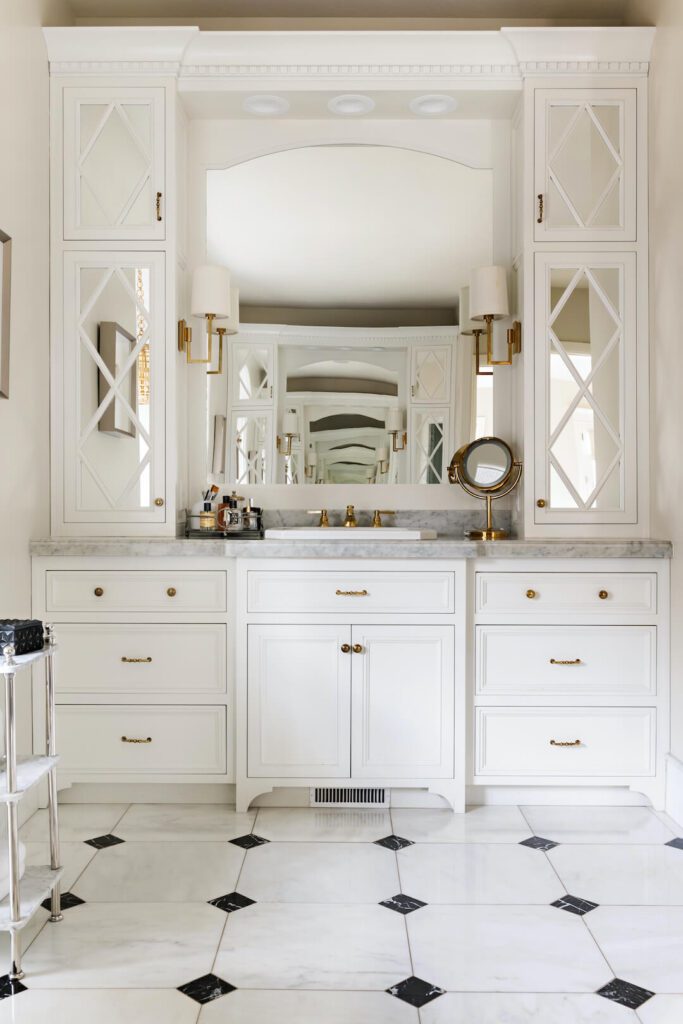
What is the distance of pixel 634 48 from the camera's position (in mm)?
3082

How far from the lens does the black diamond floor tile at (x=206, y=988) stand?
1.80m

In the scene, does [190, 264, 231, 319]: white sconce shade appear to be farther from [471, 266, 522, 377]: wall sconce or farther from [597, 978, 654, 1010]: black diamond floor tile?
[597, 978, 654, 1010]: black diamond floor tile

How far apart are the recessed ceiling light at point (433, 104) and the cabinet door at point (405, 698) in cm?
193

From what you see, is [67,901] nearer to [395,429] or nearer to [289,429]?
[289,429]

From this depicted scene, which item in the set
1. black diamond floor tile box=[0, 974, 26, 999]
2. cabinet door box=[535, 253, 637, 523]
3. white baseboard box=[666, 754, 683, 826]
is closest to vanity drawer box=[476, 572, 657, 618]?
cabinet door box=[535, 253, 637, 523]

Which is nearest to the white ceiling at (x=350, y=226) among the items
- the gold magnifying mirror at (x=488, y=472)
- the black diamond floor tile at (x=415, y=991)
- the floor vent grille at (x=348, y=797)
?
the gold magnifying mirror at (x=488, y=472)

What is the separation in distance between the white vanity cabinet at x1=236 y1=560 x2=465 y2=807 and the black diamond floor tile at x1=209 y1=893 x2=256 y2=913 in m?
0.63

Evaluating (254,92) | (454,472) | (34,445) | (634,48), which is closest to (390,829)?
(454,472)

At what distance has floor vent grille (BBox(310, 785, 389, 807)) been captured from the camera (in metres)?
2.91

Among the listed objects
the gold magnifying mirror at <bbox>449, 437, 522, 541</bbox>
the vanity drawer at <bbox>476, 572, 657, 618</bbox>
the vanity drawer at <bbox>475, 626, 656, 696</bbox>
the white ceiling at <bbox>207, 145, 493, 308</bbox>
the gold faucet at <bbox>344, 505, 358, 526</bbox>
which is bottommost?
the vanity drawer at <bbox>475, 626, 656, 696</bbox>

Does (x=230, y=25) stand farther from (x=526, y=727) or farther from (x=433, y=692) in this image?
(x=526, y=727)

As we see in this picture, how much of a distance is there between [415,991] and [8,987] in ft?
2.81

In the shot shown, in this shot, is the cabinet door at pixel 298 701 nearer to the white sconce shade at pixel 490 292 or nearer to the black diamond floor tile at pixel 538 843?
the black diamond floor tile at pixel 538 843

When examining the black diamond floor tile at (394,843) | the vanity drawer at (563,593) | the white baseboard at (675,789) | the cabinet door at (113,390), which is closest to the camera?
the black diamond floor tile at (394,843)
